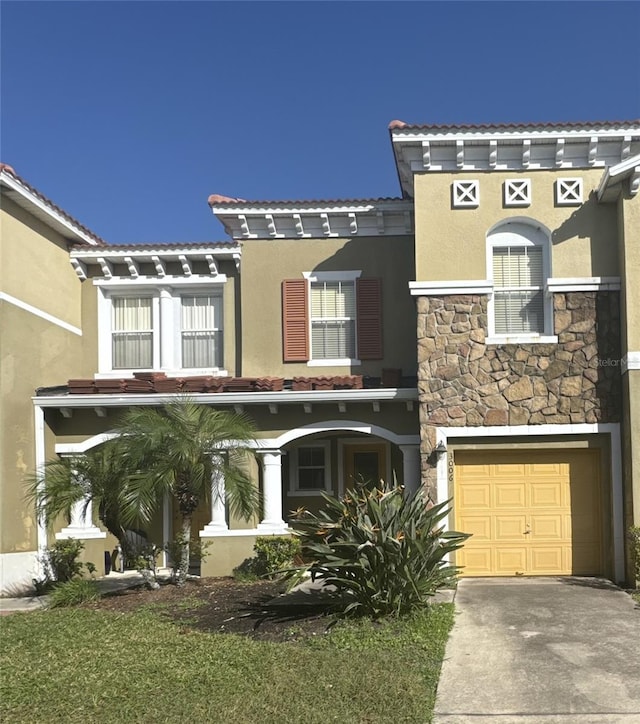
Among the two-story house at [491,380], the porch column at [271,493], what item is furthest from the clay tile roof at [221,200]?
the porch column at [271,493]

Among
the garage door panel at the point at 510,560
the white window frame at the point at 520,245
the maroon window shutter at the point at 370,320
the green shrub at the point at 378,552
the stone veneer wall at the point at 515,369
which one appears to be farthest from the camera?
the maroon window shutter at the point at 370,320

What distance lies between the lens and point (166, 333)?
16.2 m

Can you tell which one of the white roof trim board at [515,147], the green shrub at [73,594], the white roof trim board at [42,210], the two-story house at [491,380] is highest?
the white roof trim board at [515,147]

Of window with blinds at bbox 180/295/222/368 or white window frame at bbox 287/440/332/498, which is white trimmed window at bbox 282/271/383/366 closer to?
window with blinds at bbox 180/295/222/368

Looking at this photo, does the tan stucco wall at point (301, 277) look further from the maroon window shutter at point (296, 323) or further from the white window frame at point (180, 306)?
the white window frame at point (180, 306)

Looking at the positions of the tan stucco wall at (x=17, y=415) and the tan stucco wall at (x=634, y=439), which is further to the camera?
the tan stucco wall at (x=17, y=415)

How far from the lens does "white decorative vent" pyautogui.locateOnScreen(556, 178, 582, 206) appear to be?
13.0 metres

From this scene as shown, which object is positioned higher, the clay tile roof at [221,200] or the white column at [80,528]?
the clay tile roof at [221,200]

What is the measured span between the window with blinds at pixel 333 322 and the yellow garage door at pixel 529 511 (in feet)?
12.3

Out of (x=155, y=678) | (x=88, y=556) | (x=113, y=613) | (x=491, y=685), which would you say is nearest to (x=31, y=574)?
(x=88, y=556)

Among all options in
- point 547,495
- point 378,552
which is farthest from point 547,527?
point 378,552

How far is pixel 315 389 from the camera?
1436 cm

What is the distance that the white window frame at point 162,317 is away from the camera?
53.1 feet

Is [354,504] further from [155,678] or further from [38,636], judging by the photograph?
[38,636]
